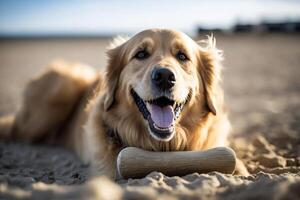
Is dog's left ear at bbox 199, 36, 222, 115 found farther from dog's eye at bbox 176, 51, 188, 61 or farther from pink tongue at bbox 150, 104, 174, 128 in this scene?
Answer: pink tongue at bbox 150, 104, 174, 128

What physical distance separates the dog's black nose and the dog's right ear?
0.76 metres

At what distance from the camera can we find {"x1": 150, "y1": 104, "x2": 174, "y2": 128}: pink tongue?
3473 mm

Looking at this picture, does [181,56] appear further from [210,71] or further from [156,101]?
[156,101]

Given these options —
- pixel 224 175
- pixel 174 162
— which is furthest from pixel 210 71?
pixel 224 175

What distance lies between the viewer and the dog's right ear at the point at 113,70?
4043mm

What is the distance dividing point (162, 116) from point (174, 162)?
0.45 metres

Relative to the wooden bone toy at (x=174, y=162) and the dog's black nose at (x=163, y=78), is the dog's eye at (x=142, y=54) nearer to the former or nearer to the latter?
the dog's black nose at (x=163, y=78)

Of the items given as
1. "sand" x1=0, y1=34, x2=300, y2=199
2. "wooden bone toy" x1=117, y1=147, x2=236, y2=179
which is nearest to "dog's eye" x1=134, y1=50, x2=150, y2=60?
"wooden bone toy" x1=117, y1=147, x2=236, y2=179

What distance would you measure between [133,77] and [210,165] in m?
1.12

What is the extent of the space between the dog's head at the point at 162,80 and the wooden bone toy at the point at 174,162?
23 cm

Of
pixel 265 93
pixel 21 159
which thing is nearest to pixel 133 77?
pixel 21 159

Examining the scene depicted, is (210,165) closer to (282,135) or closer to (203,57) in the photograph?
(203,57)

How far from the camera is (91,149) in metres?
4.18

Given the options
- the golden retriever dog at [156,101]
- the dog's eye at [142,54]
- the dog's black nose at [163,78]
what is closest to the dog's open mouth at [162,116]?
the golden retriever dog at [156,101]
